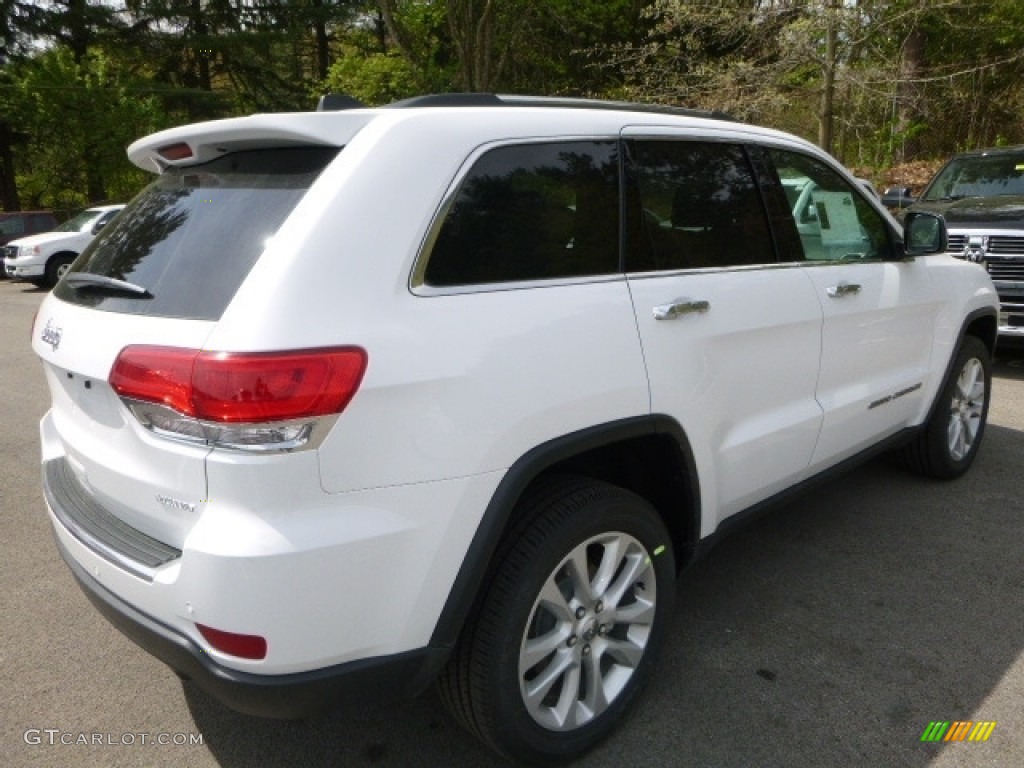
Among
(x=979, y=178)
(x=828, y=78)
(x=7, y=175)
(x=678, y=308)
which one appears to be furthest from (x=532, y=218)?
(x=7, y=175)

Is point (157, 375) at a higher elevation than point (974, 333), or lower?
higher

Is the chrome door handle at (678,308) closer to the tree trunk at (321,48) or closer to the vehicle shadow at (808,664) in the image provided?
the vehicle shadow at (808,664)

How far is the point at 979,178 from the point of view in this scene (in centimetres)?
847

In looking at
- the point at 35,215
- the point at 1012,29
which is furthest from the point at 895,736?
the point at 35,215

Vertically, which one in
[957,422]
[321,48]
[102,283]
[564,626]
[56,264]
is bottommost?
[56,264]

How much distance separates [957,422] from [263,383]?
158 inches

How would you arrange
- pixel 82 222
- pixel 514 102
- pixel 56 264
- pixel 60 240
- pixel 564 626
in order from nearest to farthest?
1. pixel 564 626
2. pixel 514 102
3. pixel 56 264
4. pixel 60 240
5. pixel 82 222

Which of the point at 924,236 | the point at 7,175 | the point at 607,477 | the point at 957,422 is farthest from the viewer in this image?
the point at 7,175

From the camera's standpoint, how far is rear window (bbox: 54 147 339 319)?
1.98 m

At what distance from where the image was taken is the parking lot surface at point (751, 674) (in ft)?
8.04

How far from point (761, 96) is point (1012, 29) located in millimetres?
9062

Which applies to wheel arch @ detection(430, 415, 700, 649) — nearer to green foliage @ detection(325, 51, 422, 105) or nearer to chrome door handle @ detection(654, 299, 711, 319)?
chrome door handle @ detection(654, 299, 711, 319)

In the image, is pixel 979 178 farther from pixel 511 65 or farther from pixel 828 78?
pixel 511 65

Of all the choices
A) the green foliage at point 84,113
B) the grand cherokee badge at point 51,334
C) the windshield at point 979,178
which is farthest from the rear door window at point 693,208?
the green foliage at point 84,113
